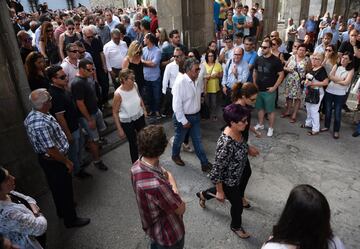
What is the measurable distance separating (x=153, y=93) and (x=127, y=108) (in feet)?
8.30

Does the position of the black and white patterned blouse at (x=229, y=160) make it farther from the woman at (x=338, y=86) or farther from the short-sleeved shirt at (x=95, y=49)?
the short-sleeved shirt at (x=95, y=49)

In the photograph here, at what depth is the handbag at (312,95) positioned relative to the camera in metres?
6.15

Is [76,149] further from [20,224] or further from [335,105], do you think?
[335,105]

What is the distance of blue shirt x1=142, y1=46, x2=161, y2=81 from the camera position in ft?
21.5

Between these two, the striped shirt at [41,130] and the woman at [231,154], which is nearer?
the woman at [231,154]

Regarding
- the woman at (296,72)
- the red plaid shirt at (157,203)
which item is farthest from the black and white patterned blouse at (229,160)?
the woman at (296,72)

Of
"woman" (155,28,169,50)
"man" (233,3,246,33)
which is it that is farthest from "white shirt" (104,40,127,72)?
"man" (233,3,246,33)

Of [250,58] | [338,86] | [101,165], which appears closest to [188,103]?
[101,165]

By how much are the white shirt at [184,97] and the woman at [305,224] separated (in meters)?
2.95

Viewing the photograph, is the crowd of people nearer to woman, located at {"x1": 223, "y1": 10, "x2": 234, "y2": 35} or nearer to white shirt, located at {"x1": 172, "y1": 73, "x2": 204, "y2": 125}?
white shirt, located at {"x1": 172, "y1": 73, "x2": 204, "y2": 125}

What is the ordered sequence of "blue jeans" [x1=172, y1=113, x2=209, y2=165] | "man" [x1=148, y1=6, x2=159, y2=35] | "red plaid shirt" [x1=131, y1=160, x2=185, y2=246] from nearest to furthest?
"red plaid shirt" [x1=131, y1=160, x2=185, y2=246] < "blue jeans" [x1=172, y1=113, x2=209, y2=165] < "man" [x1=148, y1=6, x2=159, y2=35]

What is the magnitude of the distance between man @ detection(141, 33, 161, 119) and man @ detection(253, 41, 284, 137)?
7.05ft

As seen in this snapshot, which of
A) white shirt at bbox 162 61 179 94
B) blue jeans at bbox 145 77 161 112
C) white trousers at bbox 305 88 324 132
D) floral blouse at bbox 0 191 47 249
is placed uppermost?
white shirt at bbox 162 61 179 94

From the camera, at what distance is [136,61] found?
6141mm
